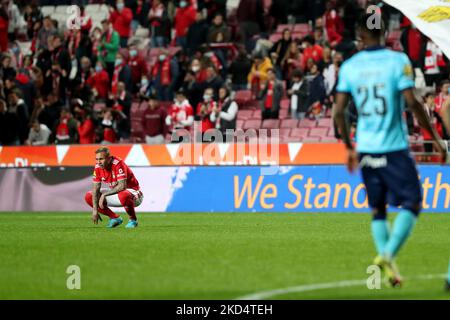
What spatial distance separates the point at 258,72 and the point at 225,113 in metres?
2.15

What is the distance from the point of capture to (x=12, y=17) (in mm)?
36094

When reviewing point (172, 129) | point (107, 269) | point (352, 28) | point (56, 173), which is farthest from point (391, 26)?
point (107, 269)

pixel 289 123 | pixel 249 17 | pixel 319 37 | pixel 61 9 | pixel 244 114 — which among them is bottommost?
pixel 289 123

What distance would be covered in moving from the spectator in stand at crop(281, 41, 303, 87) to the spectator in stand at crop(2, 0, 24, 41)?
37.4ft

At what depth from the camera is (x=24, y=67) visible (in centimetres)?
3312

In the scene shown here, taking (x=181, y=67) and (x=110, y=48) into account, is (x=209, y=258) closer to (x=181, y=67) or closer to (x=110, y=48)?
(x=181, y=67)

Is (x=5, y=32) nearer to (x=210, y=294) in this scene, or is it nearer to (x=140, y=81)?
(x=140, y=81)

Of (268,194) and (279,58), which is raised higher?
(279,58)

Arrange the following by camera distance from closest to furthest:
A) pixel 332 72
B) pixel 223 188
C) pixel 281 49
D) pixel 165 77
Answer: pixel 223 188
pixel 332 72
pixel 281 49
pixel 165 77

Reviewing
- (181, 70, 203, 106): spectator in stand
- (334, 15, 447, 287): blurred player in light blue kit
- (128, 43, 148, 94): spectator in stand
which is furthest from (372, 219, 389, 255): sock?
(128, 43, 148, 94): spectator in stand

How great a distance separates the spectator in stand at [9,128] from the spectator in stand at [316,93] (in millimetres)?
8590

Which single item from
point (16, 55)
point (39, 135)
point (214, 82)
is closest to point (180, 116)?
point (214, 82)

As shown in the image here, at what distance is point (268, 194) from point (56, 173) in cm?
557

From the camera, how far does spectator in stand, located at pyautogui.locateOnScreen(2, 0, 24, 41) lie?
36.0 meters
